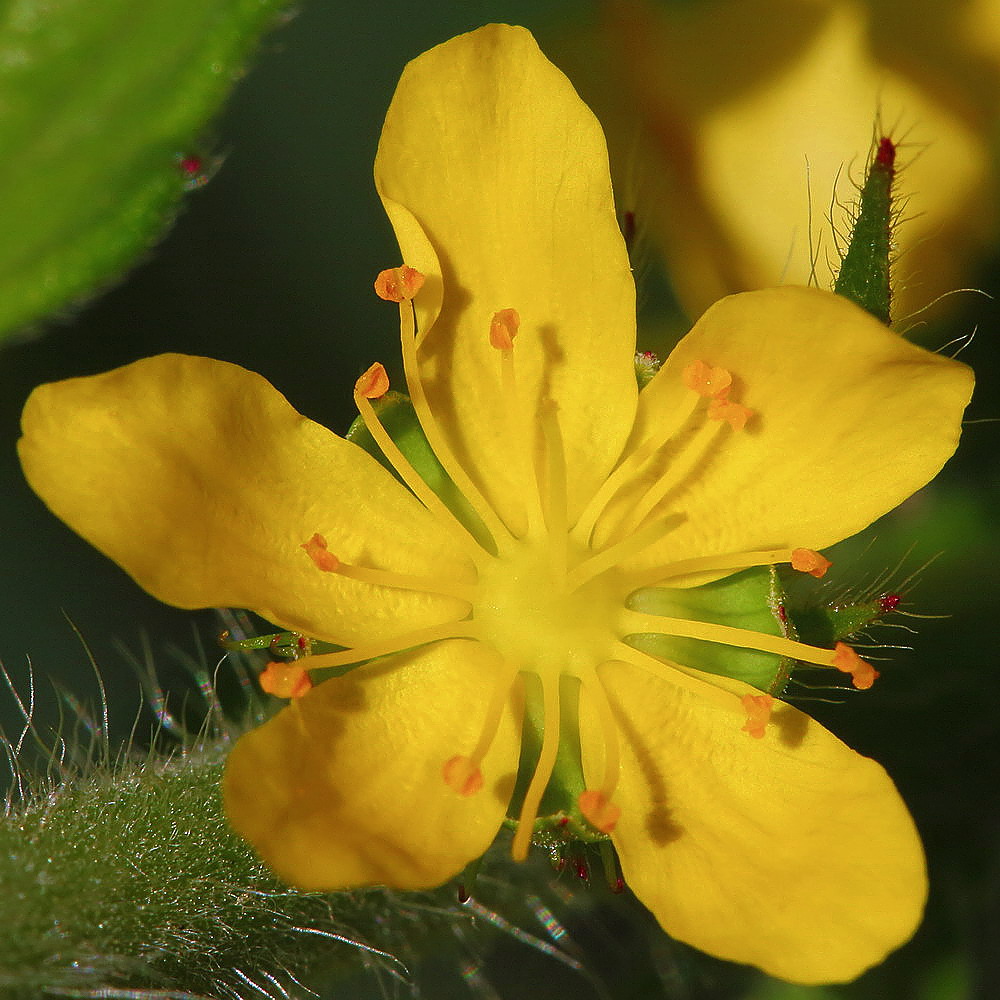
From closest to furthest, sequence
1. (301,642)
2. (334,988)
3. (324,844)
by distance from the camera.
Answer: (324,844)
(301,642)
(334,988)

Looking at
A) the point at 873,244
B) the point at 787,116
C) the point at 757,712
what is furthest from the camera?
the point at 787,116

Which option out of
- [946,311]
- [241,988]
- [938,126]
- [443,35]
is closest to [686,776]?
[241,988]

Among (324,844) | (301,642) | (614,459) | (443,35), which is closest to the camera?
(324,844)

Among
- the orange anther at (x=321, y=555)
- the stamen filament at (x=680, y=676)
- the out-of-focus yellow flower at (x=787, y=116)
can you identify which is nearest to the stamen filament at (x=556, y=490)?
the stamen filament at (x=680, y=676)

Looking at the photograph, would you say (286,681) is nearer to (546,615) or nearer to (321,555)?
(321,555)

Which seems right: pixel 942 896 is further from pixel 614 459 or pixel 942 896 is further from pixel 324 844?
pixel 324 844

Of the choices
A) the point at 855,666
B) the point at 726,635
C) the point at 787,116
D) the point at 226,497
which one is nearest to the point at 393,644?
the point at 226,497
